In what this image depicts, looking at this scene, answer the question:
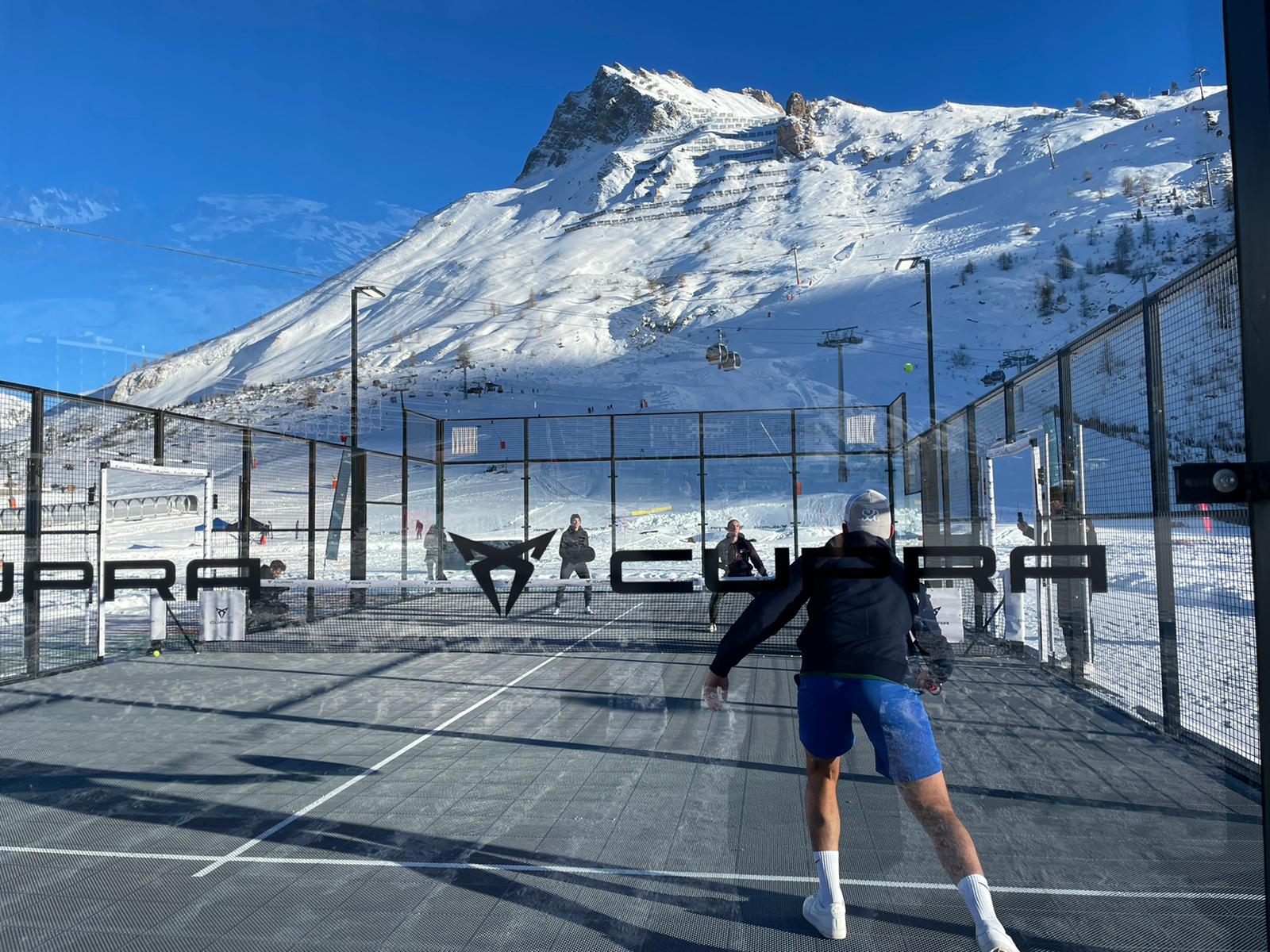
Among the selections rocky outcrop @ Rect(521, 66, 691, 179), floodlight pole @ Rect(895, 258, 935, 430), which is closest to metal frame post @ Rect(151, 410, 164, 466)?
rocky outcrop @ Rect(521, 66, 691, 179)

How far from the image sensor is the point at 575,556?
551 centimetres

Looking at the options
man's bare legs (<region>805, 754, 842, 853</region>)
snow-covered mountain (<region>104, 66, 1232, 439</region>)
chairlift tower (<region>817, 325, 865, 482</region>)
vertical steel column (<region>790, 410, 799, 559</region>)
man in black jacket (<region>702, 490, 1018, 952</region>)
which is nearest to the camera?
man in black jacket (<region>702, 490, 1018, 952</region>)

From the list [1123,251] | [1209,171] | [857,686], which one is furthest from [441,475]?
[1209,171]

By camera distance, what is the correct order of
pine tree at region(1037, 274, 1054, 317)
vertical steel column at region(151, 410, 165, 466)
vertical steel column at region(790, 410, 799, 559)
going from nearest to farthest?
vertical steel column at region(790, 410, 799, 559)
pine tree at region(1037, 274, 1054, 317)
vertical steel column at region(151, 410, 165, 466)

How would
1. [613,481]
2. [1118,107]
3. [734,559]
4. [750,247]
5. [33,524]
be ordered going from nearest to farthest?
[1118,107] → [734,559] → [750,247] → [33,524] → [613,481]

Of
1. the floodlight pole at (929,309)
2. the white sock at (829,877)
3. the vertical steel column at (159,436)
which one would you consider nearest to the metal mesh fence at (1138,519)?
the floodlight pole at (929,309)

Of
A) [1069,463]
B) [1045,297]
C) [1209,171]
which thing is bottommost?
[1069,463]

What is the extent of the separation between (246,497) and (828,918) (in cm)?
729

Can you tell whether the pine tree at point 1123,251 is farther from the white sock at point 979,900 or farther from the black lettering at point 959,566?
the white sock at point 979,900

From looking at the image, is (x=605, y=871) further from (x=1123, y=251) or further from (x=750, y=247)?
(x=1123, y=251)

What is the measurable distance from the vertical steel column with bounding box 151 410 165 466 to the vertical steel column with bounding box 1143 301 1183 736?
6.64 metres

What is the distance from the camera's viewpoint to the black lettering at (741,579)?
234 cm

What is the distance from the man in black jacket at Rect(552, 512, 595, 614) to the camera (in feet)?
17.2

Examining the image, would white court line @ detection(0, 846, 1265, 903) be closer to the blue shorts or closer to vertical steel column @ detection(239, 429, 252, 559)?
the blue shorts
